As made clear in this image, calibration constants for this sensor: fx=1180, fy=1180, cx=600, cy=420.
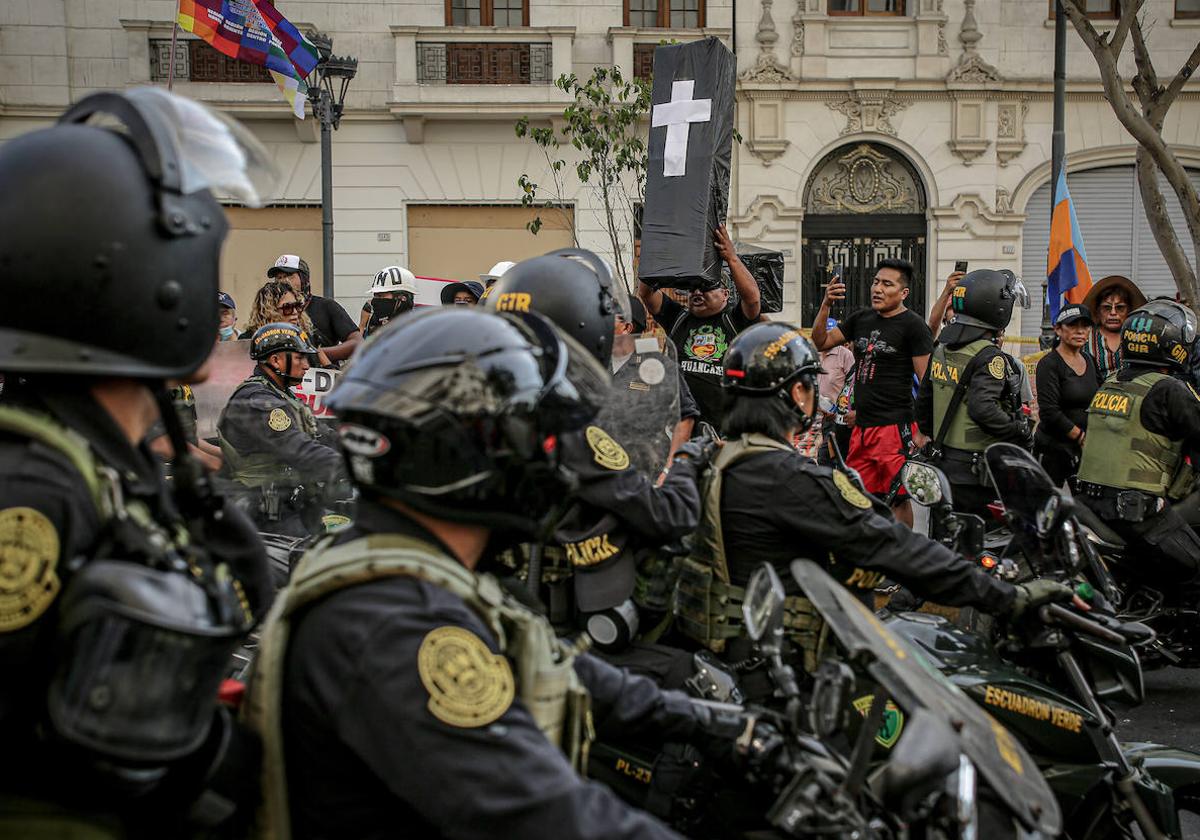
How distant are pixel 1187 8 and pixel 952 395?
14.9 metres

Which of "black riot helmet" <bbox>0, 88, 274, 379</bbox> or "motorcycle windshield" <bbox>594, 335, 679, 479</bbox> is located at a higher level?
"black riot helmet" <bbox>0, 88, 274, 379</bbox>

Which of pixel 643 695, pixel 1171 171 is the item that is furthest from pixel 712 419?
pixel 1171 171

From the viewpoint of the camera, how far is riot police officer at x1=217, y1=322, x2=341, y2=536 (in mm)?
5148

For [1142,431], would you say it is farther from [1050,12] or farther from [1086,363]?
[1050,12]

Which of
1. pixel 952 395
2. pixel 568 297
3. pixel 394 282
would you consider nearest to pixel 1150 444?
pixel 952 395

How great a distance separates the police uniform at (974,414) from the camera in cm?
652

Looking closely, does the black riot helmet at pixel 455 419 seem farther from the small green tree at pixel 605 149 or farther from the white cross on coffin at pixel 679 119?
the small green tree at pixel 605 149

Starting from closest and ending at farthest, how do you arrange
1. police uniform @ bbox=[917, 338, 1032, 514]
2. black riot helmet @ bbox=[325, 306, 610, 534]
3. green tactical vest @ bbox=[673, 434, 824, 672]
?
black riot helmet @ bbox=[325, 306, 610, 534] < green tactical vest @ bbox=[673, 434, 824, 672] < police uniform @ bbox=[917, 338, 1032, 514]

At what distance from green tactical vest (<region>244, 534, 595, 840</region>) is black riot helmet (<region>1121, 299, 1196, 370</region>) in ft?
16.0

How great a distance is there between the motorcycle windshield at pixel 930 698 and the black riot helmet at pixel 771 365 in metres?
1.46

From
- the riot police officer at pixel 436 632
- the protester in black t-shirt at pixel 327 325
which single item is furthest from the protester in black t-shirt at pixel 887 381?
the riot police officer at pixel 436 632

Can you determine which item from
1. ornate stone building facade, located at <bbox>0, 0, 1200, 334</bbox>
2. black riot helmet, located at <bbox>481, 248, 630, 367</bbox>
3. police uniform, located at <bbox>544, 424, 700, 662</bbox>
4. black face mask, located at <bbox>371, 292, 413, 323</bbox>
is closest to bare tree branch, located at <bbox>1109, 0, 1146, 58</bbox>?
ornate stone building facade, located at <bbox>0, 0, 1200, 334</bbox>

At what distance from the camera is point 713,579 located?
10.9ft

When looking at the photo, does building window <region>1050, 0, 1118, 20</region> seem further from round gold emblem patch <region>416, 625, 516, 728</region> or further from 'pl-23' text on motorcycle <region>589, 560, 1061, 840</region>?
round gold emblem patch <region>416, 625, 516, 728</region>
